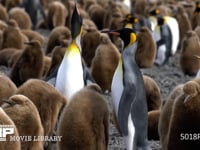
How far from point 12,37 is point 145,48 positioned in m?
2.21

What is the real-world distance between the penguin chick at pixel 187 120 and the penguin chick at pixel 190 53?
5150mm

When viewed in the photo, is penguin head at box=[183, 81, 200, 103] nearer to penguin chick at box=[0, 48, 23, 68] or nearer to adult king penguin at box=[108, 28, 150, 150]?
adult king penguin at box=[108, 28, 150, 150]

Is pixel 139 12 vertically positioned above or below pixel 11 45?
above

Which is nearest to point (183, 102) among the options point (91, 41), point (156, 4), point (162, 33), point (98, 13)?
point (91, 41)

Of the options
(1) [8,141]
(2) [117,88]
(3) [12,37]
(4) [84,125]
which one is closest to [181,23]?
(3) [12,37]

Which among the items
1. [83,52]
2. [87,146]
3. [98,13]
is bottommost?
[87,146]

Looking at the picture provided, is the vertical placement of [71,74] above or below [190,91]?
above

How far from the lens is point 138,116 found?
235 inches

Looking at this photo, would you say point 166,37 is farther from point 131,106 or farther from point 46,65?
point 131,106

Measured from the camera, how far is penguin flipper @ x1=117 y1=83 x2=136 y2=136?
5.91 metres

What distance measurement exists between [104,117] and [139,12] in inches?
499

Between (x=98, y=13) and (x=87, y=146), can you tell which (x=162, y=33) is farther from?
(x=87, y=146)

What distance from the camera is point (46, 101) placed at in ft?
18.0

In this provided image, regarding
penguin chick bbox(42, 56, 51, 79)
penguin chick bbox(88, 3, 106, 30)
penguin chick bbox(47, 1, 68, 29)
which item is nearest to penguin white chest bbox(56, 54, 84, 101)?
penguin chick bbox(42, 56, 51, 79)
